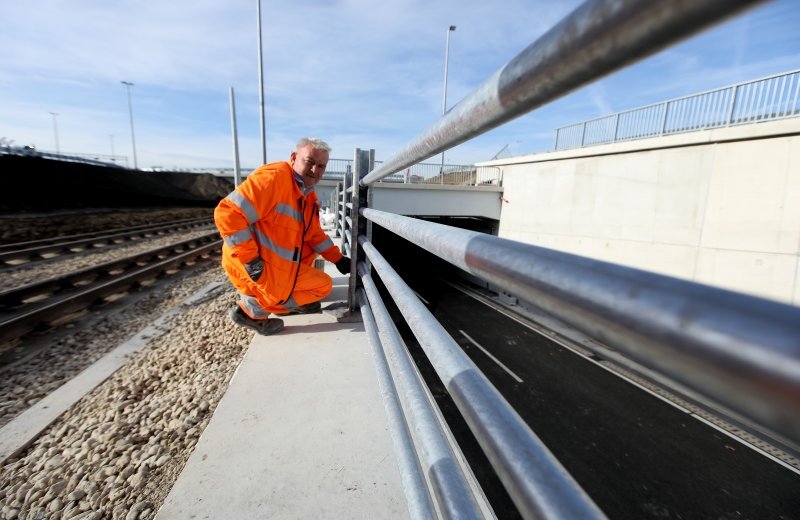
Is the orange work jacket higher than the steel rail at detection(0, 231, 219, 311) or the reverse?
higher

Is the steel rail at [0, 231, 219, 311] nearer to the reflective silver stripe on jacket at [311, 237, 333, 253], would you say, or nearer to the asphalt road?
the reflective silver stripe on jacket at [311, 237, 333, 253]

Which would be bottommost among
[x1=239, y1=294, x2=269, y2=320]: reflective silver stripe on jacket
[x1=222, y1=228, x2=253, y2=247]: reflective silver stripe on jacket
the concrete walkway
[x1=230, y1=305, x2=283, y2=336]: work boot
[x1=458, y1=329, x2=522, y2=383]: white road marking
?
[x1=458, y1=329, x2=522, y2=383]: white road marking

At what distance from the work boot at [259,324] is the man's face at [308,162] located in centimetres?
137

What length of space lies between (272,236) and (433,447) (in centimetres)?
280

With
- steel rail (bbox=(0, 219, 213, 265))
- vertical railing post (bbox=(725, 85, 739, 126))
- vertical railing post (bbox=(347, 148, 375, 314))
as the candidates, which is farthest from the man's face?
vertical railing post (bbox=(725, 85, 739, 126))

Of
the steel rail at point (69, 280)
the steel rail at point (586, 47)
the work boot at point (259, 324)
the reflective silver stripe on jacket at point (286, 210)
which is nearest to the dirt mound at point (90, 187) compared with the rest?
the steel rail at point (69, 280)

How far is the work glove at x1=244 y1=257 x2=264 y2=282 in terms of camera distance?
3303mm

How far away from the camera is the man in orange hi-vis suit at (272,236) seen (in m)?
3.23

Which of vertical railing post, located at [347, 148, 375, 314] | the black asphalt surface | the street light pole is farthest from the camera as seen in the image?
the street light pole

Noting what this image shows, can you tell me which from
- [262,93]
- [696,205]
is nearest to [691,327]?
[696,205]

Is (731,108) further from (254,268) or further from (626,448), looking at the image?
(254,268)

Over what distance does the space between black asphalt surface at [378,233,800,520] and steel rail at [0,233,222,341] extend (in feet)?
23.1

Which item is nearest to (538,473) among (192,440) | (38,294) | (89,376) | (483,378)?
(483,378)

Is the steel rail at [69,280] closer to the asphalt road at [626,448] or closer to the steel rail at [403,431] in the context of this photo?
the steel rail at [403,431]
